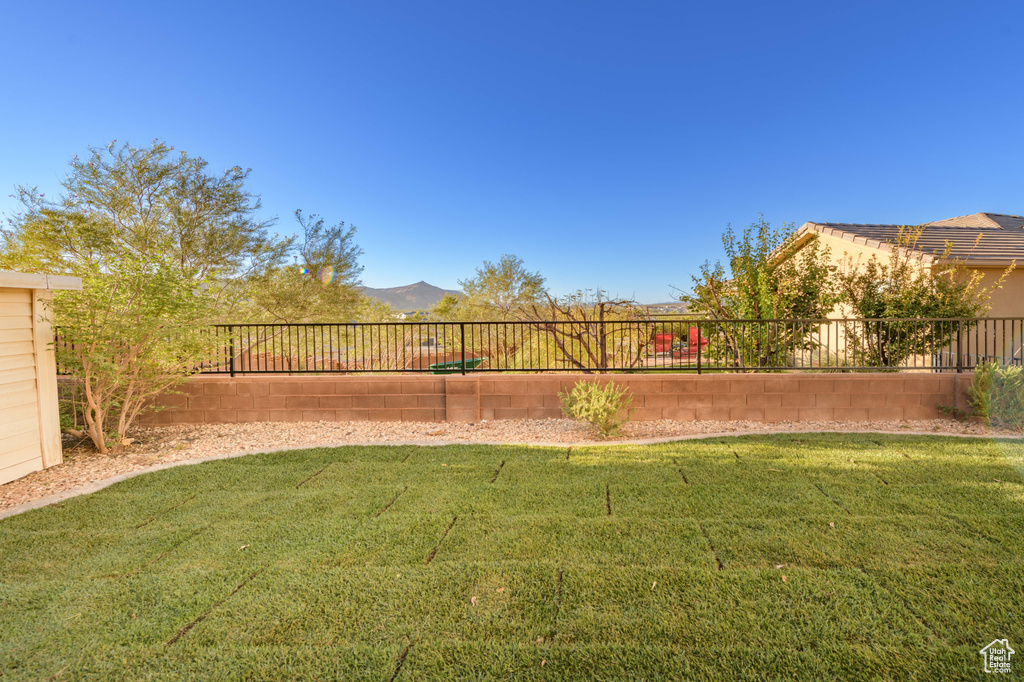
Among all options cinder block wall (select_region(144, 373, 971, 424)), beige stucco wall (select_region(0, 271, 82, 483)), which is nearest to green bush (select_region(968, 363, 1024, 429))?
cinder block wall (select_region(144, 373, 971, 424))

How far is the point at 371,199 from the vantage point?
1861cm

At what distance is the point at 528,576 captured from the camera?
228 cm

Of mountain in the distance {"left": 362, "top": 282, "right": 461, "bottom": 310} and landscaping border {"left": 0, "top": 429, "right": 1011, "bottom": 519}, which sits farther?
mountain in the distance {"left": 362, "top": 282, "right": 461, "bottom": 310}

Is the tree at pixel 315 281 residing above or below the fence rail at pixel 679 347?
above

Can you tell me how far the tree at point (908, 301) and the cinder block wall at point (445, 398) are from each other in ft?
6.56

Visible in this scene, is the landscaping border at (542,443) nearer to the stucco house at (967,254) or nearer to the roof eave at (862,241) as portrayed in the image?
the stucco house at (967,254)

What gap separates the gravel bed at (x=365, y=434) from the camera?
16.1 ft

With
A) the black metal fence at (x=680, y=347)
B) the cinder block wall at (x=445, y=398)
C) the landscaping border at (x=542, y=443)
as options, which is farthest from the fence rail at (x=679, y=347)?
the landscaping border at (x=542, y=443)

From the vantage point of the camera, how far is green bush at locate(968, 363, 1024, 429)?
5.42 meters

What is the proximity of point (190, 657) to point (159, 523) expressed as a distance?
178 cm

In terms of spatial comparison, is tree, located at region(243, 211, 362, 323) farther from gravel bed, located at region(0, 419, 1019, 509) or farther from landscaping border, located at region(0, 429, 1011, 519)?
landscaping border, located at region(0, 429, 1011, 519)

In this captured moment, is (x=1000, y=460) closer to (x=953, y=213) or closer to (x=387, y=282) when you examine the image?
(x=953, y=213)

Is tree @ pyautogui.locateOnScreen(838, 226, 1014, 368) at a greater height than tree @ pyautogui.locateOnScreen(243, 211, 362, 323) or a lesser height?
lesser

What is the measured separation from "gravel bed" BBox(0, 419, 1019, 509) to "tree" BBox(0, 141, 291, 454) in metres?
0.46
